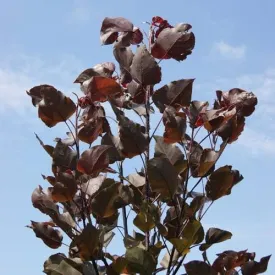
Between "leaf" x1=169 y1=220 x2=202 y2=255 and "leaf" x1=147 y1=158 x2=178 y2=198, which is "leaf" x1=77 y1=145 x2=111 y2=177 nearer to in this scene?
"leaf" x1=147 y1=158 x2=178 y2=198

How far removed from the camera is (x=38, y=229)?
1276 mm

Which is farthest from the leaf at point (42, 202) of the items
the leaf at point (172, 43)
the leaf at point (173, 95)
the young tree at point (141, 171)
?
the leaf at point (172, 43)

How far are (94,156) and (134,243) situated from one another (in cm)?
23

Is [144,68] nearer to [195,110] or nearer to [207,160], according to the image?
[195,110]

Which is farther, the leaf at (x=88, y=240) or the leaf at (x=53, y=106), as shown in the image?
the leaf at (x=53, y=106)

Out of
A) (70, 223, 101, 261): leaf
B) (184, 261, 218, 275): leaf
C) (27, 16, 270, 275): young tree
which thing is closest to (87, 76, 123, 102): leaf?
(27, 16, 270, 275): young tree

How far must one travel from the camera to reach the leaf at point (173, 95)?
1.32 metres

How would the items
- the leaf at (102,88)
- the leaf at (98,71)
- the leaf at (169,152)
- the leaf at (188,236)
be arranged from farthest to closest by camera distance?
the leaf at (98,71) → the leaf at (102,88) → the leaf at (169,152) → the leaf at (188,236)

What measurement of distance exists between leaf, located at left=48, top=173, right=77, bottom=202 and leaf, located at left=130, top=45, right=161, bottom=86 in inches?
12.5

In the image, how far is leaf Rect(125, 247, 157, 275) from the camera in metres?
1.16

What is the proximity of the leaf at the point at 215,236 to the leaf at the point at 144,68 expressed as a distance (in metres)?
0.40

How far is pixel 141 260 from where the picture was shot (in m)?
1.16

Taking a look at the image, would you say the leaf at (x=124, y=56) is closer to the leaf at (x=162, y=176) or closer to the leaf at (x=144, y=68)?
the leaf at (x=144, y=68)

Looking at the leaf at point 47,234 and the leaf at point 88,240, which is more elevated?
the leaf at point 47,234
